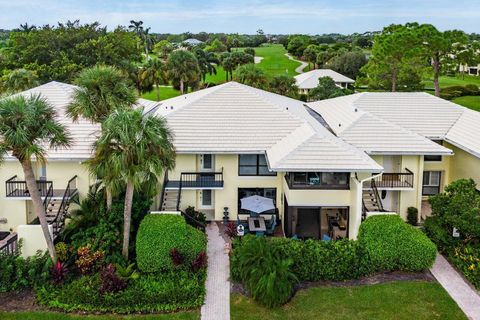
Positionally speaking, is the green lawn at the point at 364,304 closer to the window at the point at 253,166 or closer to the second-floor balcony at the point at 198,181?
the second-floor balcony at the point at 198,181

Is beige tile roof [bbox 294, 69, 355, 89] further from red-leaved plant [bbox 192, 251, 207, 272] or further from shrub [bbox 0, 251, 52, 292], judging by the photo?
shrub [bbox 0, 251, 52, 292]

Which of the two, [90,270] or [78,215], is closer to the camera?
[90,270]

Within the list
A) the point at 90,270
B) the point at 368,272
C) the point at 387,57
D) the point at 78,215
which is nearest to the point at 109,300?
the point at 90,270

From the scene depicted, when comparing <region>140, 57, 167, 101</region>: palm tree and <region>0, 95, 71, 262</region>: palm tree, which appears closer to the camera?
<region>0, 95, 71, 262</region>: palm tree

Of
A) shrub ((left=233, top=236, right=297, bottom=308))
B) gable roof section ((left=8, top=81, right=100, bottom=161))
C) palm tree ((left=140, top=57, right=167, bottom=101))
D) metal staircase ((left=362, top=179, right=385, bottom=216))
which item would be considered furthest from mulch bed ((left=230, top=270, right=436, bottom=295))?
palm tree ((left=140, top=57, right=167, bottom=101))

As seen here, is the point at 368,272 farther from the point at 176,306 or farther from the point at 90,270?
the point at 90,270

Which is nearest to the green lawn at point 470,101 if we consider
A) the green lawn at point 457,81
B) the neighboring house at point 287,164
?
the green lawn at point 457,81

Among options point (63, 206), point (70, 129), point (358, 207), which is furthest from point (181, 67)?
point (358, 207)

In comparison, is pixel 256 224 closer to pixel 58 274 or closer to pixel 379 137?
pixel 379 137
